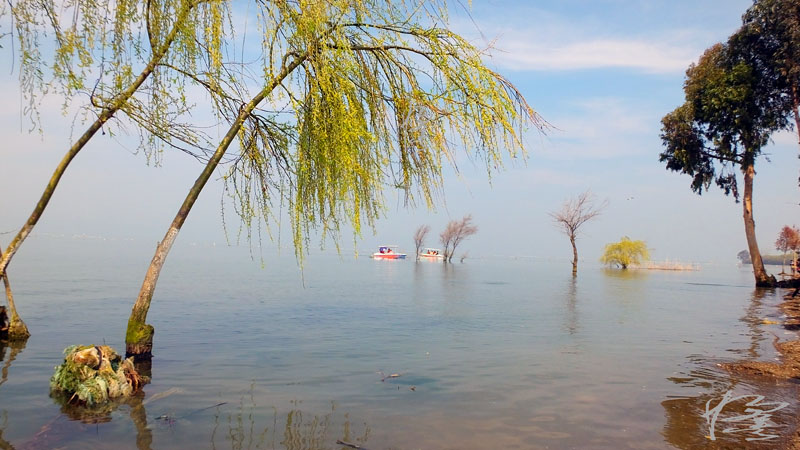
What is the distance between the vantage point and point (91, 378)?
576 centimetres

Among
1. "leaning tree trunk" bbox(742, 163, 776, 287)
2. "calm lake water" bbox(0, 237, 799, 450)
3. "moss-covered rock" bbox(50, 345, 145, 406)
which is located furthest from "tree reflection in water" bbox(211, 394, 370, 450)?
"leaning tree trunk" bbox(742, 163, 776, 287)

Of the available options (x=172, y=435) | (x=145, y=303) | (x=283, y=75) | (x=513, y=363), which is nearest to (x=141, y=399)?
(x=172, y=435)

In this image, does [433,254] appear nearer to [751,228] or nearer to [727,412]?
[751,228]

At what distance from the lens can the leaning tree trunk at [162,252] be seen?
760 cm

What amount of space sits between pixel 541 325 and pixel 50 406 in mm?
10763

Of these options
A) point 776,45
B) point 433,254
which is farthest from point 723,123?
point 433,254

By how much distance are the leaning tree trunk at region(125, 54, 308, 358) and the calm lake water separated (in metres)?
0.45

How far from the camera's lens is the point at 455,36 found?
6941 millimetres

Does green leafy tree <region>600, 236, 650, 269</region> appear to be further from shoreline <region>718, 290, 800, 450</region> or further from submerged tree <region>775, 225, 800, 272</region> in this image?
shoreline <region>718, 290, 800, 450</region>

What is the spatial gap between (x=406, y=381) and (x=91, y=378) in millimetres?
3834

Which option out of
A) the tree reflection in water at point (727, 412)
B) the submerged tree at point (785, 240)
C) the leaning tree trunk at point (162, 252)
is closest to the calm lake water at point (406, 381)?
the tree reflection in water at point (727, 412)

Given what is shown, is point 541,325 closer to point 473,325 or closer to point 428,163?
point 473,325

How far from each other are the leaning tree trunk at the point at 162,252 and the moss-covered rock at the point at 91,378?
146 centimetres

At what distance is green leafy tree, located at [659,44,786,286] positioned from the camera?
2614 cm
